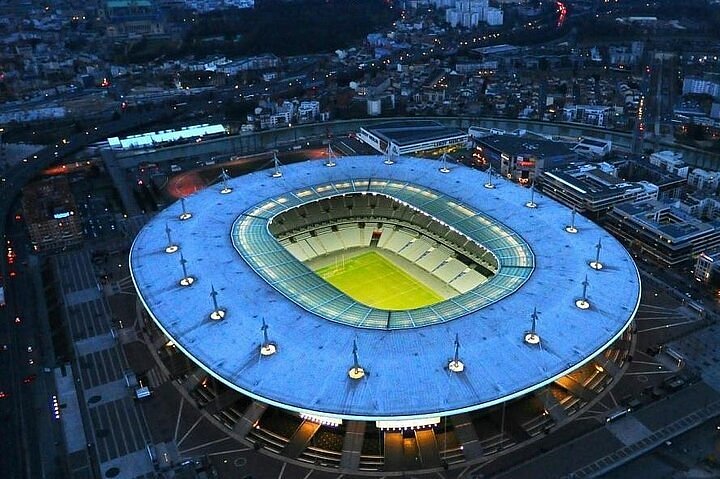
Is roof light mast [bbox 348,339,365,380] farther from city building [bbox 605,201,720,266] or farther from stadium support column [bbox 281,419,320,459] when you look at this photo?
city building [bbox 605,201,720,266]

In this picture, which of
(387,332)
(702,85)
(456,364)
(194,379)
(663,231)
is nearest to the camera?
(456,364)

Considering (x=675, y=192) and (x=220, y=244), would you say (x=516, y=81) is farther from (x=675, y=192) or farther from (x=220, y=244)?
(x=220, y=244)

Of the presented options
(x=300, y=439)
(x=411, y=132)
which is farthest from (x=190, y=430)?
(x=411, y=132)

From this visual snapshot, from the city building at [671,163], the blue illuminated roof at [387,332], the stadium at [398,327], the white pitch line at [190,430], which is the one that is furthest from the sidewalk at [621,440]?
the city building at [671,163]

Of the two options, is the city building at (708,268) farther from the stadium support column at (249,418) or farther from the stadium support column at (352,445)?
the stadium support column at (249,418)

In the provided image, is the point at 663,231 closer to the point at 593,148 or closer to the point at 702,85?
the point at 593,148

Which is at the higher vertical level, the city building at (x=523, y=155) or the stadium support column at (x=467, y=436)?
the city building at (x=523, y=155)

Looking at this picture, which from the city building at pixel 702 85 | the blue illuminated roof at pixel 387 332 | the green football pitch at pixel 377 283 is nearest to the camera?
the blue illuminated roof at pixel 387 332
